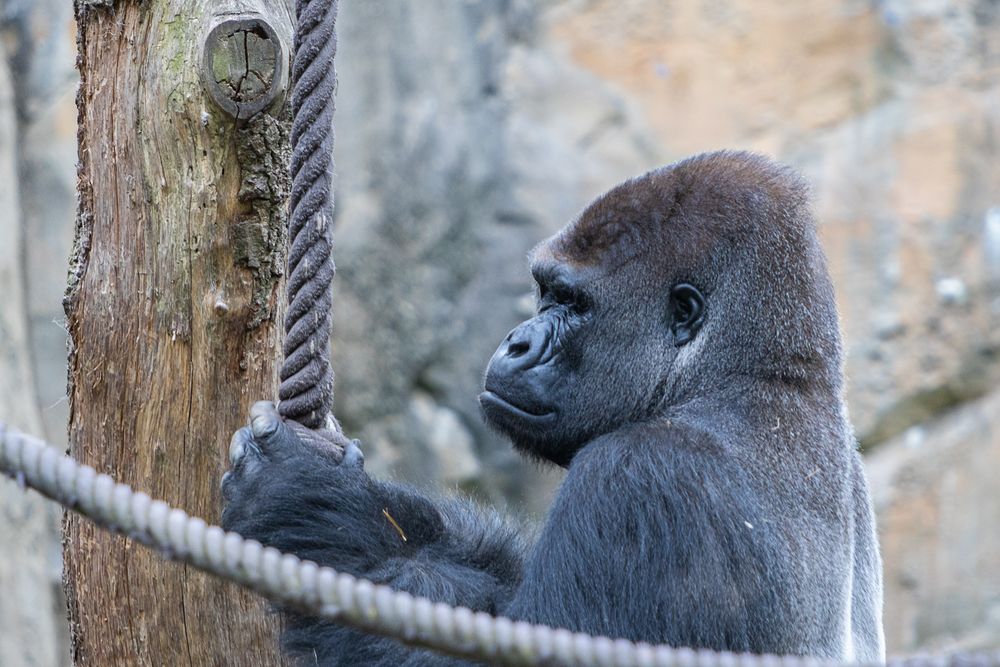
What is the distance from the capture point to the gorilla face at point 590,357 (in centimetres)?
264

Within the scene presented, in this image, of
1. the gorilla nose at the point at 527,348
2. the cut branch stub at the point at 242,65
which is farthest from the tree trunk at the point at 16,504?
the cut branch stub at the point at 242,65

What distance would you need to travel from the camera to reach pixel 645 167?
730cm

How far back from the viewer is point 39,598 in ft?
16.2

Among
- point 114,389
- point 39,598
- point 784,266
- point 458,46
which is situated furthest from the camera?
point 458,46

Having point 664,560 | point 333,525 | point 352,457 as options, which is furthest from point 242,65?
point 664,560

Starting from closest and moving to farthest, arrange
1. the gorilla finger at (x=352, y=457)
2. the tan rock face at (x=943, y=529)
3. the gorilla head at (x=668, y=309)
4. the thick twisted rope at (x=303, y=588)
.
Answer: the thick twisted rope at (x=303, y=588)
the gorilla finger at (x=352, y=457)
the gorilla head at (x=668, y=309)
the tan rock face at (x=943, y=529)

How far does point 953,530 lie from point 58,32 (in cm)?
630

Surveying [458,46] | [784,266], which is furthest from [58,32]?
[784,266]

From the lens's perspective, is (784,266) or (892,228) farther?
(892,228)

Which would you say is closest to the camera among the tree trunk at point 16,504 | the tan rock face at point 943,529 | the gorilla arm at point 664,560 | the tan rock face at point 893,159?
the gorilla arm at point 664,560

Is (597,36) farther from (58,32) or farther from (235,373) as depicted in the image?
(235,373)

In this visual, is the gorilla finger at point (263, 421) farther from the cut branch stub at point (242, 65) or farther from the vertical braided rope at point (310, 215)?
the cut branch stub at point (242, 65)

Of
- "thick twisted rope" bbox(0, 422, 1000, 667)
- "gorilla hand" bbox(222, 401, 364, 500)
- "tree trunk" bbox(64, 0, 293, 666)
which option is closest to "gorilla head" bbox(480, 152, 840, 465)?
"gorilla hand" bbox(222, 401, 364, 500)

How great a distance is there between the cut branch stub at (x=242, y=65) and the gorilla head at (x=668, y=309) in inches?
34.7
